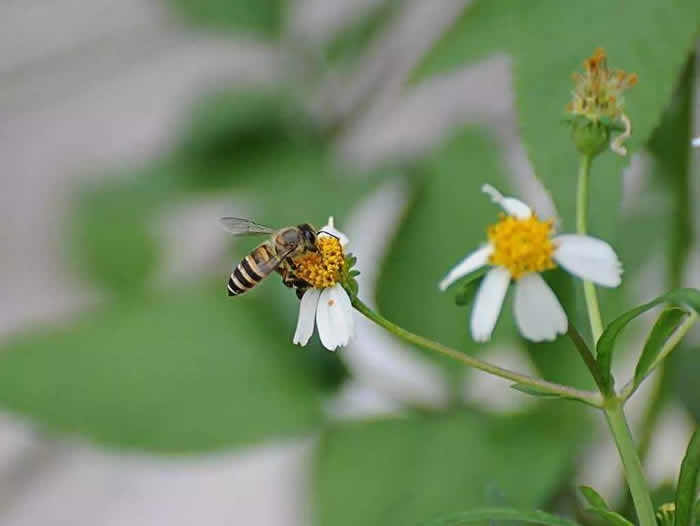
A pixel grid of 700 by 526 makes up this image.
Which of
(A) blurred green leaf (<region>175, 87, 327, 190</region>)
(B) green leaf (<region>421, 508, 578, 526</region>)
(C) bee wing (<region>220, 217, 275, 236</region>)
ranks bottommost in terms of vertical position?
(B) green leaf (<region>421, 508, 578, 526</region>)

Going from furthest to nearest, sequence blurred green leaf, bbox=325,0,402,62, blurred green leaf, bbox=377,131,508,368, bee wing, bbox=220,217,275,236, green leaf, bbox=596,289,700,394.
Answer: blurred green leaf, bbox=325,0,402,62
blurred green leaf, bbox=377,131,508,368
bee wing, bbox=220,217,275,236
green leaf, bbox=596,289,700,394

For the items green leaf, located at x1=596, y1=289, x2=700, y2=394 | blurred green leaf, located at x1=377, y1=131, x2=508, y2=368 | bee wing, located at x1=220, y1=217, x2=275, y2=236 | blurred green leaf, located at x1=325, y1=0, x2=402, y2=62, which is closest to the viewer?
green leaf, located at x1=596, y1=289, x2=700, y2=394

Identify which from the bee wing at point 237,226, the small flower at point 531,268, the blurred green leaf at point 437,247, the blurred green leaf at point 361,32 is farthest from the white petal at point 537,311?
the blurred green leaf at point 361,32

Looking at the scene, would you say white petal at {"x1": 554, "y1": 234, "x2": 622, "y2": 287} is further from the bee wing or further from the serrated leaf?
the bee wing

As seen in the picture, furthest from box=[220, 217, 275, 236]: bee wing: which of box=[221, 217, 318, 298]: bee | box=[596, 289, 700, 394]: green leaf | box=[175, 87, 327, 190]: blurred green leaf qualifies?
box=[175, 87, 327, 190]: blurred green leaf

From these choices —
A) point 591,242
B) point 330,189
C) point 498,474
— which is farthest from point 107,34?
point 591,242

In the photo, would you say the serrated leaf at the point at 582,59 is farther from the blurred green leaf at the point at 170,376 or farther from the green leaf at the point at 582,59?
the blurred green leaf at the point at 170,376

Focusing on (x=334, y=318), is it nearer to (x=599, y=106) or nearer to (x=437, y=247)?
(x=599, y=106)
